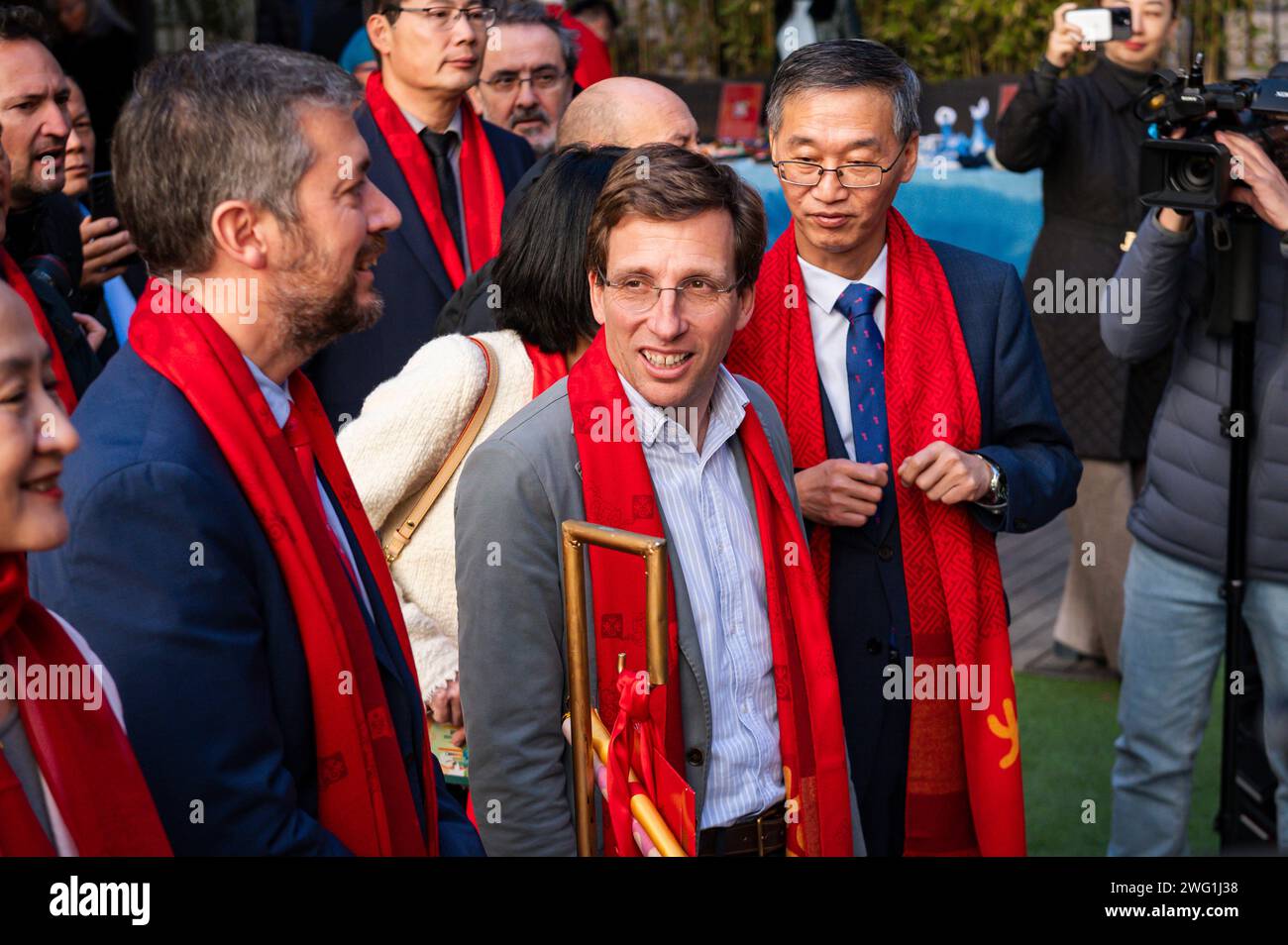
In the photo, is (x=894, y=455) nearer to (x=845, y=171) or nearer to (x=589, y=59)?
(x=845, y=171)

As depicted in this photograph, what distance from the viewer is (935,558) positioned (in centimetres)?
296

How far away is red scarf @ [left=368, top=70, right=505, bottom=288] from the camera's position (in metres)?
3.98

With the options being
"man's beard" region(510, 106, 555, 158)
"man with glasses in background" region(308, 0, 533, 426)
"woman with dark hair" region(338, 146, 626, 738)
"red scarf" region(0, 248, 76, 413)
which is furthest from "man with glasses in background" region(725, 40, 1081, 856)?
"man's beard" region(510, 106, 555, 158)

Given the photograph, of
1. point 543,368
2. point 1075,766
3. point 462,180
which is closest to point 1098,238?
point 1075,766

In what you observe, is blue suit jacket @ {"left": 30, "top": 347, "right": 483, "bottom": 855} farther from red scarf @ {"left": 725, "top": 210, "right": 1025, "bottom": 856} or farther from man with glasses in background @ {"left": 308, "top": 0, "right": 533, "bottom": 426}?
man with glasses in background @ {"left": 308, "top": 0, "right": 533, "bottom": 426}

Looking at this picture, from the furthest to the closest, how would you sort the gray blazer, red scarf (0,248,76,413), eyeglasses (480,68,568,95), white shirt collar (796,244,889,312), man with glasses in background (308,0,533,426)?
1. eyeglasses (480,68,568,95)
2. man with glasses in background (308,0,533,426)
3. red scarf (0,248,76,413)
4. white shirt collar (796,244,889,312)
5. the gray blazer

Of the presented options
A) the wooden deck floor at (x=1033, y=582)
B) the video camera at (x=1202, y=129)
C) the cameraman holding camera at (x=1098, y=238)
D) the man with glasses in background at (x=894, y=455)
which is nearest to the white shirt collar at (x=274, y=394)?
the man with glasses in background at (x=894, y=455)

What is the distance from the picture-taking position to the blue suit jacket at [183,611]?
1.78 meters

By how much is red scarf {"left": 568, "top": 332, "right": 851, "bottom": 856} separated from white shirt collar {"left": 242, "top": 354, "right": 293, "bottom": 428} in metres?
0.46

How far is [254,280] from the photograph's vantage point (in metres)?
2.06

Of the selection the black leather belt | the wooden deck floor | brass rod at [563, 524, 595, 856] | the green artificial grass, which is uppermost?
brass rod at [563, 524, 595, 856]

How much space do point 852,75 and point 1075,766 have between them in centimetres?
284
